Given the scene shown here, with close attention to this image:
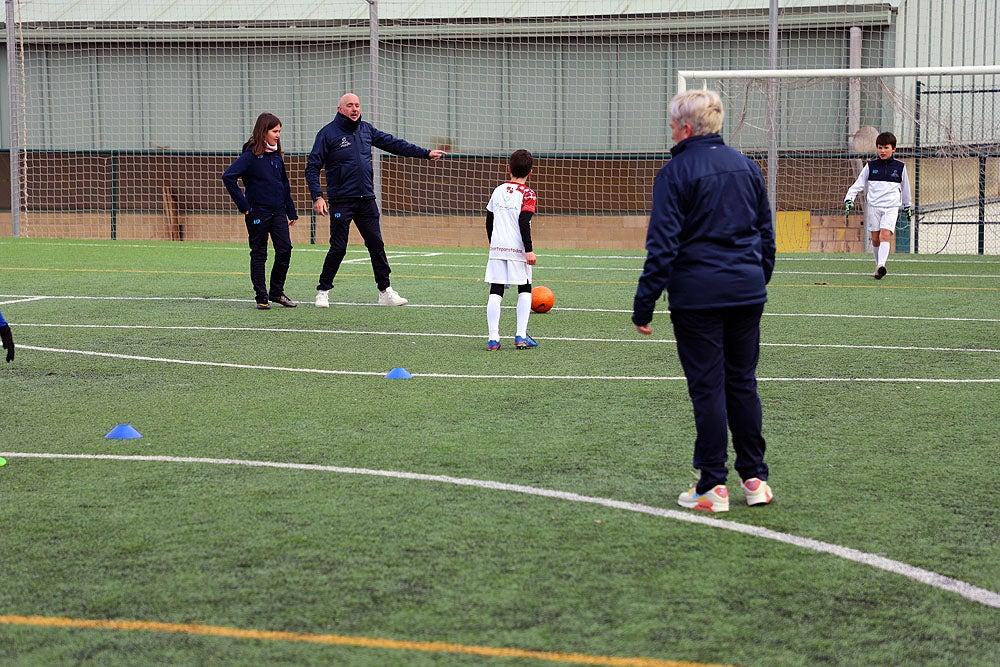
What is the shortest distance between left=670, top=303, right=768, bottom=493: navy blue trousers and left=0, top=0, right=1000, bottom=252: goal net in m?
18.5

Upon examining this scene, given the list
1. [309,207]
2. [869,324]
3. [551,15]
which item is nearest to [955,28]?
[551,15]

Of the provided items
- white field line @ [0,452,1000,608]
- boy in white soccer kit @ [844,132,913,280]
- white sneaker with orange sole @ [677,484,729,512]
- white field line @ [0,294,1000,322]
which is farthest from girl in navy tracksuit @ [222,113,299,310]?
white sneaker with orange sole @ [677,484,729,512]

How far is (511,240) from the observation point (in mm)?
9984

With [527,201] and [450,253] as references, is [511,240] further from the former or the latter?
[450,253]

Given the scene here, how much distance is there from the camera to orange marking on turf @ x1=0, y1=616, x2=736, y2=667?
3571 millimetres

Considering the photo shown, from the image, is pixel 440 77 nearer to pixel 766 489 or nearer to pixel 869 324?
pixel 869 324

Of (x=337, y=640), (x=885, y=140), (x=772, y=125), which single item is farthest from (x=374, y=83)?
(x=337, y=640)

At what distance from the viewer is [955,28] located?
25.3 metres

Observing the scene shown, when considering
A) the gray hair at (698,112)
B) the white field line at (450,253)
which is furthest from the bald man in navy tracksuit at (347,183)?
the gray hair at (698,112)

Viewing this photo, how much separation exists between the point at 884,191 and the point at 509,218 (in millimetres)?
8270

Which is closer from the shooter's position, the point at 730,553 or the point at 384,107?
the point at 730,553

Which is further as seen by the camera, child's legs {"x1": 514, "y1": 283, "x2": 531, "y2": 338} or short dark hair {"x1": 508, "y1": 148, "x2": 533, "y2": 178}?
child's legs {"x1": 514, "y1": 283, "x2": 531, "y2": 338}

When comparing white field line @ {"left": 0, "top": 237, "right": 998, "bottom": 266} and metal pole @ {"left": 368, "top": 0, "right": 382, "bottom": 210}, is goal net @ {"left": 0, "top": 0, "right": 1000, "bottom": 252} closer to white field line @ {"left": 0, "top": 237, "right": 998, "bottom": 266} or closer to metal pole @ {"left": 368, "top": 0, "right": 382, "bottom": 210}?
metal pole @ {"left": 368, "top": 0, "right": 382, "bottom": 210}

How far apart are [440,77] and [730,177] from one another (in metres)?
22.4
